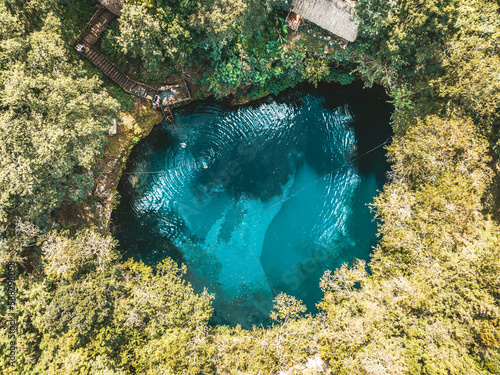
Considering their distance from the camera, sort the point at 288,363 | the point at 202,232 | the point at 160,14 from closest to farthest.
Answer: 1. the point at 160,14
2. the point at 288,363
3. the point at 202,232

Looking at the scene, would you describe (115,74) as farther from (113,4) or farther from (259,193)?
(259,193)

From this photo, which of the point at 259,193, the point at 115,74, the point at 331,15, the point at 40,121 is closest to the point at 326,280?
the point at 259,193

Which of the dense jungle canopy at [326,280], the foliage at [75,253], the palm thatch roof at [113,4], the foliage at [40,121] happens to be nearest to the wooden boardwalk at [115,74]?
the dense jungle canopy at [326,280]

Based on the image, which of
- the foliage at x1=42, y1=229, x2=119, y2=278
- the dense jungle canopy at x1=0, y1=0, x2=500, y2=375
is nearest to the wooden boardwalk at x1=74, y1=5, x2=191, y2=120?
the dense jungle canopy at x1=0, y1=0, x2=500, y2=375

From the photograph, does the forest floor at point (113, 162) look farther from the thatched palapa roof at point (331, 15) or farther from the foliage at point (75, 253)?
the thatched palapa roof at point (331, 15)

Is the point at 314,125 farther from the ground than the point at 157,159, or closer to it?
farther from the ground

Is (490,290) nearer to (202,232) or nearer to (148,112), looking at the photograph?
(202,232)

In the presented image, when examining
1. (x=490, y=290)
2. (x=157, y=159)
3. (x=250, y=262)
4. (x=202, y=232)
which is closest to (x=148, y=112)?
(x=157, y=159)
